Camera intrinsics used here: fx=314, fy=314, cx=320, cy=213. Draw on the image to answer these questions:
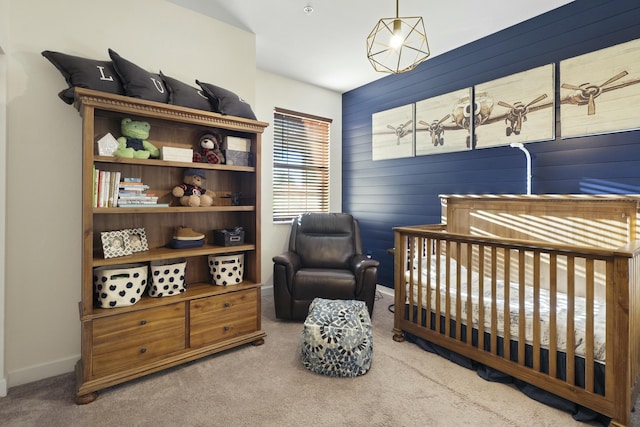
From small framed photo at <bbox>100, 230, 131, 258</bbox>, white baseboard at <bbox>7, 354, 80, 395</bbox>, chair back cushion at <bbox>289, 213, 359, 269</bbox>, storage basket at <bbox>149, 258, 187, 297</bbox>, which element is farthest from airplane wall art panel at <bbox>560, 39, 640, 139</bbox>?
white baseboard at <bbox>7, 354, 80, 395</bbox>

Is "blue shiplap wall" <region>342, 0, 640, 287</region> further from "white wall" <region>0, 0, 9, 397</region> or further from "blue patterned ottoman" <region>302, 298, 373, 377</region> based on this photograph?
"white wall" <region>0, 0, 9, 397</region>

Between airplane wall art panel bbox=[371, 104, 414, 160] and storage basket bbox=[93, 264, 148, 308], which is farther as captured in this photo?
airplane wall art panel bbox=[371, 104, 414, 160]

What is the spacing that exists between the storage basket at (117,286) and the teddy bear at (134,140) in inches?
28.8

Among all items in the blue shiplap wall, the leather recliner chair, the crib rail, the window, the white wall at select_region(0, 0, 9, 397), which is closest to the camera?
the crib rail

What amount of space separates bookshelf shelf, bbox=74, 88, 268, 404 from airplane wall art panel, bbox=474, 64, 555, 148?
6.83 ft

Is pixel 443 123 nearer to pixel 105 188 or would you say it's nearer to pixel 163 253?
pixel 163 253

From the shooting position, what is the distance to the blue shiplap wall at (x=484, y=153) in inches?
88.1

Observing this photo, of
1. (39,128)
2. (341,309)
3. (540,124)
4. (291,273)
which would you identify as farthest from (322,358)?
(540,124)

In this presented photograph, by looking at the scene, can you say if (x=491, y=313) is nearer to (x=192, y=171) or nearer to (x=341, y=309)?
(x=341, y=309)

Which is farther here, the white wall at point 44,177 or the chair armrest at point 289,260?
the chair armrest at point 289,260

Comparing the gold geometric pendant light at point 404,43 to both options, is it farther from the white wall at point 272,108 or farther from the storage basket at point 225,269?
the storage basket at point 225,269

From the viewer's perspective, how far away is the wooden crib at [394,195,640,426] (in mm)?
1543

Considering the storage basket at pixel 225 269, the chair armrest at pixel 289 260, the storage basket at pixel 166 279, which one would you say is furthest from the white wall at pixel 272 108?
the storage basket at pixel 166 279

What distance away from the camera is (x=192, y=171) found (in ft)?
7.74
